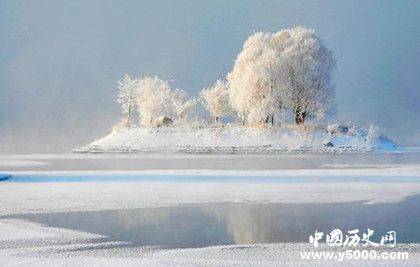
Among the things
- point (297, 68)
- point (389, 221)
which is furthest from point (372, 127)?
point (389, 221)

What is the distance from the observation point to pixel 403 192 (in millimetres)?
23188

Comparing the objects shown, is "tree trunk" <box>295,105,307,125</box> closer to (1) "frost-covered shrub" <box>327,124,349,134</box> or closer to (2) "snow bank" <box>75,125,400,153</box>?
(2) "snow bank" <box>75,125,400,153</box>

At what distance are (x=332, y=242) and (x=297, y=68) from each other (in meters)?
63.7

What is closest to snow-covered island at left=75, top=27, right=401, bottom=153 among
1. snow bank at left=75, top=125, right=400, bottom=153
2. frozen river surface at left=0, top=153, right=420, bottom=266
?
snow bank at left=75, top=125, right=400, bottom=153

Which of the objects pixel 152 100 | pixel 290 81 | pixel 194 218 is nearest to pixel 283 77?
pixel 290 81

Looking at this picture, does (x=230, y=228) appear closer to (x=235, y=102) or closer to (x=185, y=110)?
(x=235, y=102)

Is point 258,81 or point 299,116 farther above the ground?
point 258,81

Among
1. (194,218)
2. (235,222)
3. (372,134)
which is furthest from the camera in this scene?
(372,134)

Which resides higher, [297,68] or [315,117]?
[297,68]

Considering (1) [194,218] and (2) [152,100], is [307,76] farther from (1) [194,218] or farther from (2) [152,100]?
(1) [194,218]

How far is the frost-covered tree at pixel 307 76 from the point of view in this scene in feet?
249

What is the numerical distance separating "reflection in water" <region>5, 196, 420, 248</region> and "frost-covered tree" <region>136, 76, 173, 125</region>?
81.0 m

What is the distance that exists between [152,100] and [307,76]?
32.3m

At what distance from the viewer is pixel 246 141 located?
245 feet
